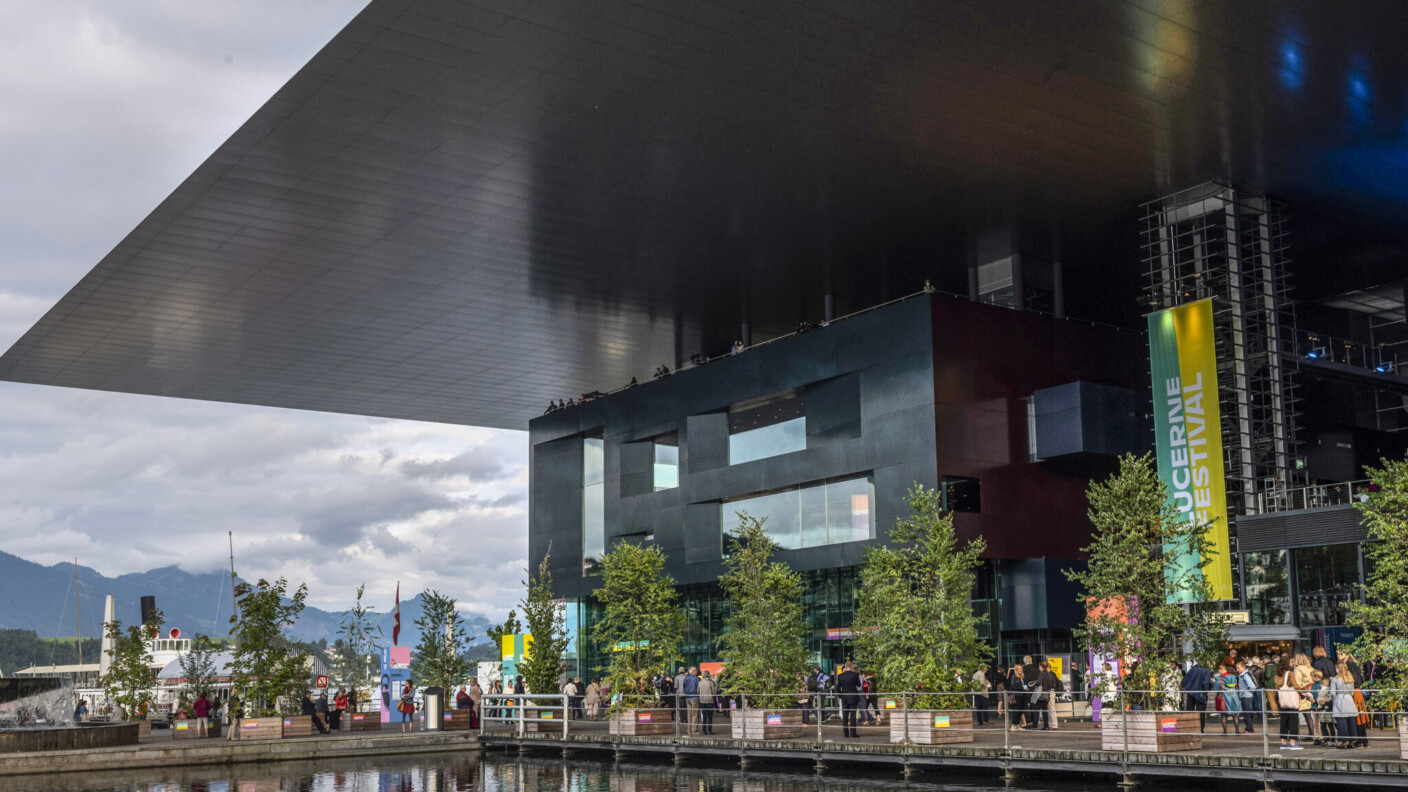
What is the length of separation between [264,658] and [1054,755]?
22522 mm

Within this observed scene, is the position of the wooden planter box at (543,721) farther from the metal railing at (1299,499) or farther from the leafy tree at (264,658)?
the metal railing at (1299,499)

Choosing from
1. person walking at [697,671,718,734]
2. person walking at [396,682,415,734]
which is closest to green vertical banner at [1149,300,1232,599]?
person walking at [697,671,718,734]

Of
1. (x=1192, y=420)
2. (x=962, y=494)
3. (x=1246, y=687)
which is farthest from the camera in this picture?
(x=962, y=494)

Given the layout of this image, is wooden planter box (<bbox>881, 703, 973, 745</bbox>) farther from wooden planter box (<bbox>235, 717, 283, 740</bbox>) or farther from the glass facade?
the glass facade

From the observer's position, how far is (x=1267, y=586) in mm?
31125

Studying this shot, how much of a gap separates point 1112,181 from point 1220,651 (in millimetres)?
15137

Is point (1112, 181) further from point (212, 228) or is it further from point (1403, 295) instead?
point (212, 228)

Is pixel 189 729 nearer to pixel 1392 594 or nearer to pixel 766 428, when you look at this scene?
pixel 766 428

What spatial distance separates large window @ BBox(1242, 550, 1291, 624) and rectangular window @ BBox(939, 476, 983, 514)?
24.1ft

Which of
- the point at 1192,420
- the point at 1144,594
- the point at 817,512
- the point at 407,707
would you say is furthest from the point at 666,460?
the point at 1144,594

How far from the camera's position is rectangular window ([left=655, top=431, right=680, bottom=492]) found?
4691cm

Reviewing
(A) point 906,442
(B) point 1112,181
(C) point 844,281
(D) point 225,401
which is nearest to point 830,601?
(A) point 906,442

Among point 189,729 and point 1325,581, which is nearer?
point 1325,581

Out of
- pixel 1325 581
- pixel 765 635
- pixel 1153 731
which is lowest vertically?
pixel 1153 731
